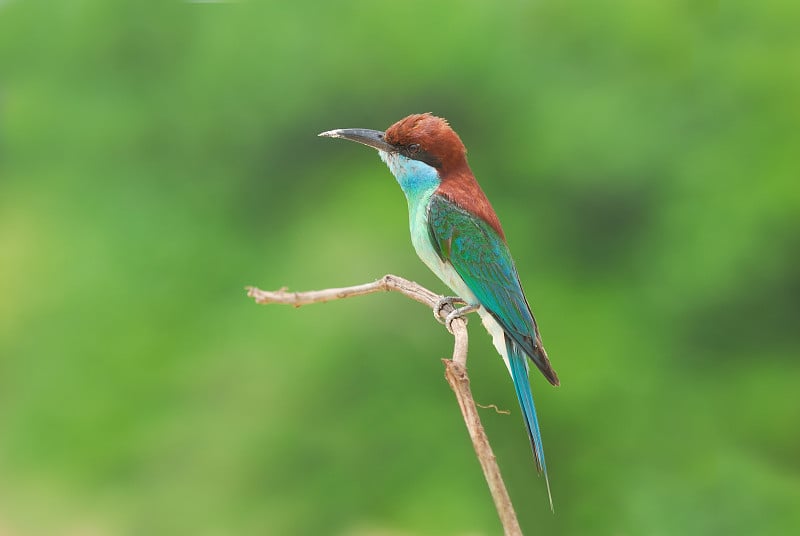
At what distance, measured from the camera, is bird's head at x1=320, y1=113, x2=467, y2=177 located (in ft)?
5.48

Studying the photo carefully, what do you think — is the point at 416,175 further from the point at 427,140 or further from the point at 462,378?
the point at 462,378

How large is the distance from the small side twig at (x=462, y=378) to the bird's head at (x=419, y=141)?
240mm

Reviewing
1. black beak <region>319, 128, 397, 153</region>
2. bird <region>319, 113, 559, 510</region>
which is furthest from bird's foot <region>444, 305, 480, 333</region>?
black beak <region>319, 128, 397, 153</region>

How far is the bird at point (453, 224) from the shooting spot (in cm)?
167

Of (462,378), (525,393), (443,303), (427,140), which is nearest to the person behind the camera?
(462,378)

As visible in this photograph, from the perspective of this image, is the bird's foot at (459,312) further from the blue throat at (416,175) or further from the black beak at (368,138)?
the black beak at (368,138)

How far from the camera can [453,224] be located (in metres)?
1.68

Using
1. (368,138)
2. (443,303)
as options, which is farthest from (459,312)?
(368,138)

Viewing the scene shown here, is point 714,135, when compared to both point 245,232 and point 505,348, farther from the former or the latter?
point 505,348

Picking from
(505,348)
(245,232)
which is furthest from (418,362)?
(505,348)

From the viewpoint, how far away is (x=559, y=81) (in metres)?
3.67

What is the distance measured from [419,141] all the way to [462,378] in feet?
2.14

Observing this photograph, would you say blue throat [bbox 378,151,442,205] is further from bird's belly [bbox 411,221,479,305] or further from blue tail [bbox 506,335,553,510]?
blue tail [bbox 506,335,553,510]

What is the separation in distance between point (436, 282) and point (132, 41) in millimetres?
1877
